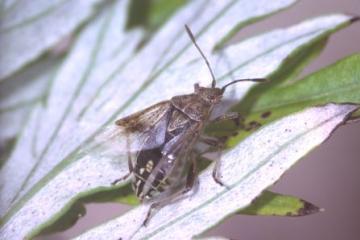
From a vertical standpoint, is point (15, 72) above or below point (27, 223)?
above

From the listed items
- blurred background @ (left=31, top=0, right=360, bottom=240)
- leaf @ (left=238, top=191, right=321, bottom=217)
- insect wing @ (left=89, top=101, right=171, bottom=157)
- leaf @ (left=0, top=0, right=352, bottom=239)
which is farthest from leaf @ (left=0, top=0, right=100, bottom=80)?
blurred background @ (left=31, top=0, right=360, bottom=240)

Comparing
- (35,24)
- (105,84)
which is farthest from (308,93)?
(35,24)

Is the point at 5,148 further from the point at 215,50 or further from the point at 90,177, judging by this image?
the point at 215,50

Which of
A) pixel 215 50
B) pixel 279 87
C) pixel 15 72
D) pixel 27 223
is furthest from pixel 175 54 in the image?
pixel 27 223

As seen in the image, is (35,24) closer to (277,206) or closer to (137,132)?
(137,132)

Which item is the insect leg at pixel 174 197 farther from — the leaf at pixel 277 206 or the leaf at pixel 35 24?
the leaf at pixel 35 24

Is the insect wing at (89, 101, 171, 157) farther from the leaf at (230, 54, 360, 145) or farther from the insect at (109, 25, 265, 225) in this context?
the leaf at (230, 54, 360, 145)
